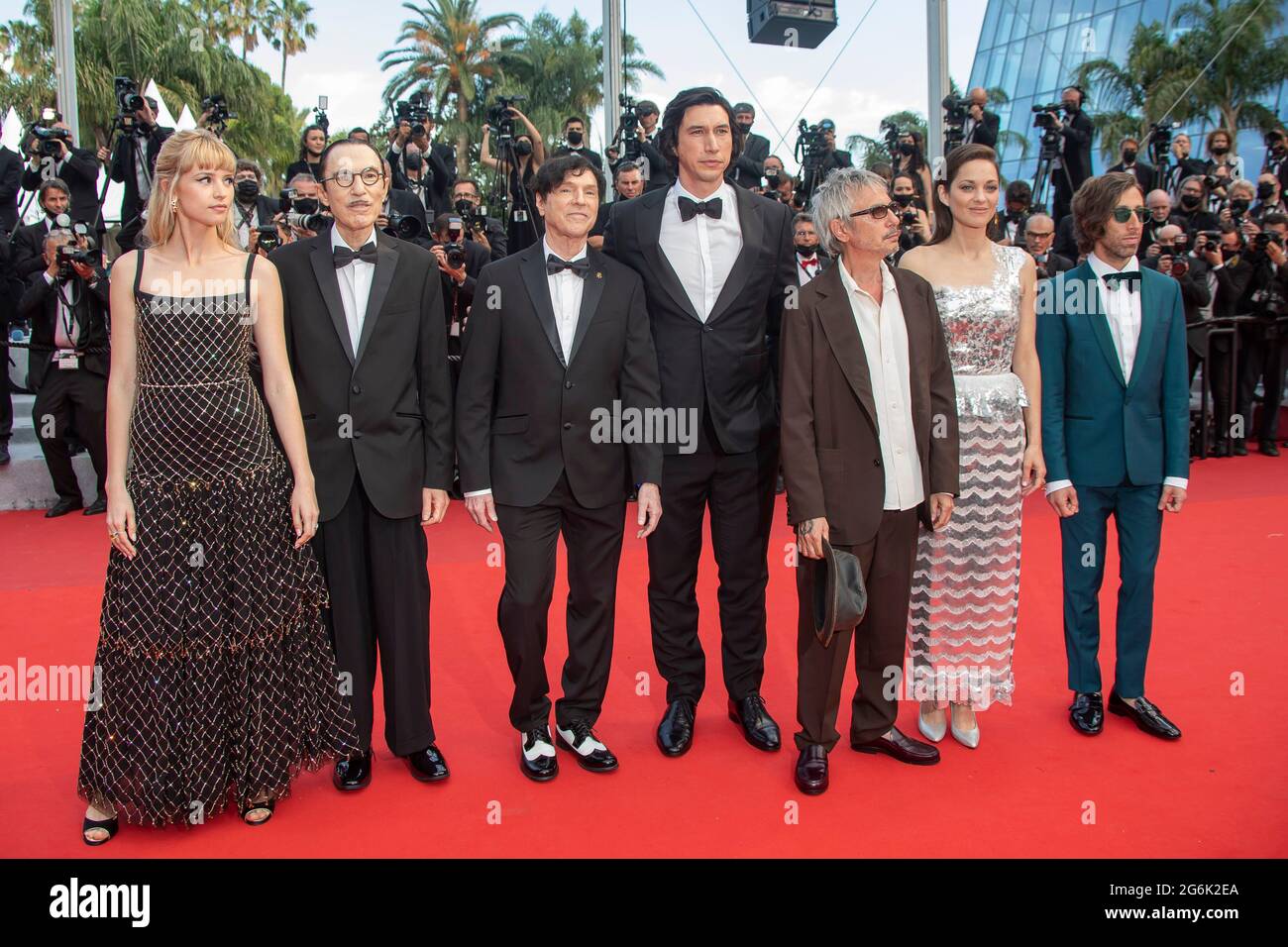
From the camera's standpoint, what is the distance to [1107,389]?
126 inches

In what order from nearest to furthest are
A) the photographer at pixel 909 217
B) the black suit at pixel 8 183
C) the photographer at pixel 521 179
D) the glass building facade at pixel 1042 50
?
the photographer at pixel 909 217
the photographer at pixel 521 179
the black suit at pixel 8 183
the glass building facade at pixel 1042 50

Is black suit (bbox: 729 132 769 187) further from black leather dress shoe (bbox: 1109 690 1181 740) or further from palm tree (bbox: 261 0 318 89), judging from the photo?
palm tree (bbox: 261 0 318 89)

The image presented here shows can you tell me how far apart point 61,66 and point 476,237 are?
162 inches

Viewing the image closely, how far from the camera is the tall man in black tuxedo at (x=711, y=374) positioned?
3.07 m

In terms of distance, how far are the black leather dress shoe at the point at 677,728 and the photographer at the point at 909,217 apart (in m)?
4.08

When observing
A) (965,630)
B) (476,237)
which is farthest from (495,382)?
(476,237)

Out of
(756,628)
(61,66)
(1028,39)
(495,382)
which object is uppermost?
(1028,39)

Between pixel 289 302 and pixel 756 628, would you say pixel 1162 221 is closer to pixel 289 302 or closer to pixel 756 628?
pixel 756 628

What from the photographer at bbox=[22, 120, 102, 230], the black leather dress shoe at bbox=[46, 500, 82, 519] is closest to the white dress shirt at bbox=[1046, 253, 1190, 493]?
the black leather dress shoe at bbox=[46, 500, 82, 519]

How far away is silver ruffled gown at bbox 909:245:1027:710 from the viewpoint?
10.1 ft

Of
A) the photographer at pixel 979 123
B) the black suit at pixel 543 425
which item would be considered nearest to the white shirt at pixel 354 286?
the black suit at pixel 543 425

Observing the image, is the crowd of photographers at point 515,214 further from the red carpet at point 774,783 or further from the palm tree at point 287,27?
the palm tree at point 287,27

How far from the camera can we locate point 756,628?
326 cm

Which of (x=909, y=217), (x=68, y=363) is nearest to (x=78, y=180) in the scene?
(x=68, y=363)
